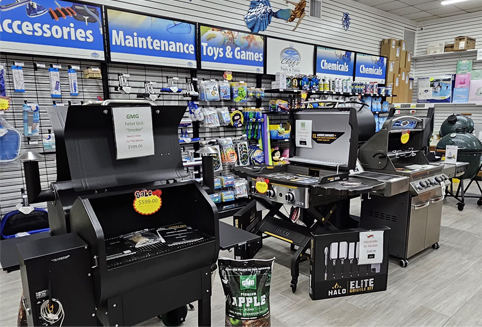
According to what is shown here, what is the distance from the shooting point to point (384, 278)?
2812 millimetres

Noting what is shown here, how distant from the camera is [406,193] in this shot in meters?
3.15

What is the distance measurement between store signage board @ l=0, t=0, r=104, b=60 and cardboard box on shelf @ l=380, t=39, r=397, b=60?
256 inches

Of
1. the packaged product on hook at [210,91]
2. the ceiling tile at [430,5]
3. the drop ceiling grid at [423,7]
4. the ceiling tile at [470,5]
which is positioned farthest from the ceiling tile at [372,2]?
the packaged product on hook at [210,91]

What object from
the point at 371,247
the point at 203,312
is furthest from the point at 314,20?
the point at 203,312

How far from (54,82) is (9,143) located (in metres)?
0.77

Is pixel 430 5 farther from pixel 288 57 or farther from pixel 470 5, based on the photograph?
pixel 288 57

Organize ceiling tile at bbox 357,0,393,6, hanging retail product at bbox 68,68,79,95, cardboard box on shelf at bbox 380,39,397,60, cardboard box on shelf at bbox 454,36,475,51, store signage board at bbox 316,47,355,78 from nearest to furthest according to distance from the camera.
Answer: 1. hanging retail product at bbox 68,68,79,95
2. store signage board at bbox 316,47,355,78
3. ceiling tile at bbox 357,0,393,6
4. cardboard box on shelf at bbox 454,36,475,51
5. cardboard box on shelf at bbox 380,39,397,60

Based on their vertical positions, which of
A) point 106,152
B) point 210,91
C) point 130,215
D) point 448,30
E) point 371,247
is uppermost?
point 448,30

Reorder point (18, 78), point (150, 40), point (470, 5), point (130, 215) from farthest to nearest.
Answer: point (470, 5), point (150, 40), point (18, 78), point (130, 215)

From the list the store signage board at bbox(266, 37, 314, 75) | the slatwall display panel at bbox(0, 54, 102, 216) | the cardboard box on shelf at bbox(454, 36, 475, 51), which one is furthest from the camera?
the cardboard box on shelf at bbox(454, 36, 475, 51)

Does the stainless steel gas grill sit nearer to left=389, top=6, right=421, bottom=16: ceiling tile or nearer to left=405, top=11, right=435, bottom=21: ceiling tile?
left=389, top=6, right=421, bottom=16: ceiling tile

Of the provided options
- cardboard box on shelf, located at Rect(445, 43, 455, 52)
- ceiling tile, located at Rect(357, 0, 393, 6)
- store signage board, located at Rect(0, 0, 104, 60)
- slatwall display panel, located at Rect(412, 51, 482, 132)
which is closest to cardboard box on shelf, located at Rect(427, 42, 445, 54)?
cardboard box on shelf, located at Rect(445, 43, 455, 52)

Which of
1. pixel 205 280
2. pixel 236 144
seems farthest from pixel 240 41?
pixel 205 280

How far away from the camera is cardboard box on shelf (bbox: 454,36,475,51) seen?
758cm
